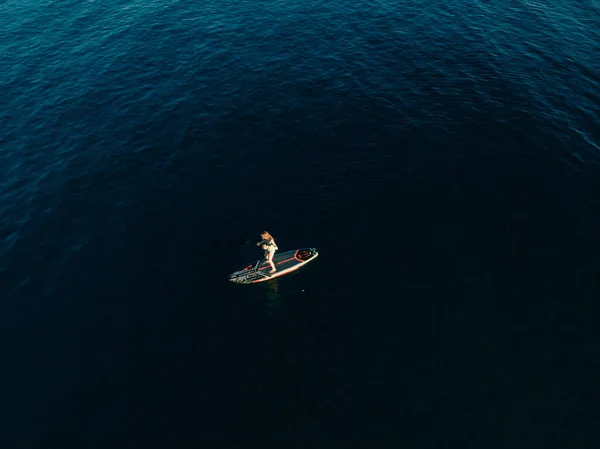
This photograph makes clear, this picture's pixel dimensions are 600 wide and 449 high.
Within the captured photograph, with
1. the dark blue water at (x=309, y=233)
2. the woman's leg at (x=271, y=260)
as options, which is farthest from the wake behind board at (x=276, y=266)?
the dark blue water at (x=309, y=233)

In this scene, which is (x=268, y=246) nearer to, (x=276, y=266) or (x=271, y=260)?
(x=271, y=260)

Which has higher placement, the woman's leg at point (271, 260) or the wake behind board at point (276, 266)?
the woman's leg at point (271, 260)

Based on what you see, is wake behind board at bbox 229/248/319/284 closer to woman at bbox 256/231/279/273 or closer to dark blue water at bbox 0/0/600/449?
dark blue water at bbox 0/0/600/449

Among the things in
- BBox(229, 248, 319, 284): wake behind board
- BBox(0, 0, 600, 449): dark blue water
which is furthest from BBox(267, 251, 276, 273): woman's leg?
BBox(0, 0, 600, 449): dark blue water

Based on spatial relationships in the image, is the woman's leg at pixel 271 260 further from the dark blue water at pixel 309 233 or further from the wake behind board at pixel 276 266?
the dark blue water at pixel 309 233

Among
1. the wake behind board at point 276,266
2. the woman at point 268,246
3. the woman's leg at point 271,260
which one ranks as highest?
the woman at point 268,246

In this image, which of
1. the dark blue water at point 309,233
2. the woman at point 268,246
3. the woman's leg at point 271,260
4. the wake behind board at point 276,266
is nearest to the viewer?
the dark blue water at point 309,233

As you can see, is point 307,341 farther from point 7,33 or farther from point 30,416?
point 7,33
